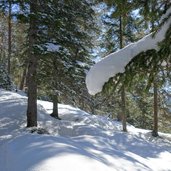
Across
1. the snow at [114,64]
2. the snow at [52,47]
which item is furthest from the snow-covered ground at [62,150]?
the snow at [52,47]

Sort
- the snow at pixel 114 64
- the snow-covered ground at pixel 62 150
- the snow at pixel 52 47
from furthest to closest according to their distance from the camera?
the snow at pixel 52 47
the snow-covered ground at pixel 62 150
the snow at pixel 114 64

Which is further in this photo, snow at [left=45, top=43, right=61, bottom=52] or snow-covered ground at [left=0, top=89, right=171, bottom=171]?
snow at [left=45, top=43, right=61, bottom=52]

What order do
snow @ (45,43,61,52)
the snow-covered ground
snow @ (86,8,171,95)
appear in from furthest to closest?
snow @ (45,43,61,52)
the snow-covered ground
snow @ (86,8,171,95)

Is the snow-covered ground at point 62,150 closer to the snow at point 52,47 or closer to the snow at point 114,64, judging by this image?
the snow at point 114,64

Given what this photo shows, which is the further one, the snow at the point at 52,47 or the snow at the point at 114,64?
the snow at the point at 52,47

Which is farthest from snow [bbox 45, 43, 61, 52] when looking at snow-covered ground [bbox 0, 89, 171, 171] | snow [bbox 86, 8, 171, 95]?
snow [bbox 86, 8, 171, 95]

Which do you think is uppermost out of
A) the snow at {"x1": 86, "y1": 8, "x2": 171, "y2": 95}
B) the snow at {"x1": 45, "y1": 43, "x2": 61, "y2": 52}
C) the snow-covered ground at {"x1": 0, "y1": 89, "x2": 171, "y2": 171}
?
the snow at {"x1": 45, "y1": 43, "x2": 61, "y2": 52}

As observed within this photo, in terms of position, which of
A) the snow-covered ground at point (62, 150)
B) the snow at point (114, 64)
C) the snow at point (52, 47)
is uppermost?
the snow at point (52, 47)

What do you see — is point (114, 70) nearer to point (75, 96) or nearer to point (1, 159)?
point (1, 159)

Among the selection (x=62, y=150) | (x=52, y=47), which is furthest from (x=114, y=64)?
(x=52, y=47)

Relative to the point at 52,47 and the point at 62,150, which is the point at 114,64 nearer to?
the point at 62,150

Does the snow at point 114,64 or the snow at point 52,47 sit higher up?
the snow at point 52,47

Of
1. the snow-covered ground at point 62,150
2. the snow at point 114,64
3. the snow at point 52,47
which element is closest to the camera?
the snow at point 114,64

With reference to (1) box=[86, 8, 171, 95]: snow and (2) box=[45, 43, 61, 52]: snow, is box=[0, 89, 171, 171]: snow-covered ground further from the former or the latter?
(2) box=[45, 43, 61, 52]: snow
